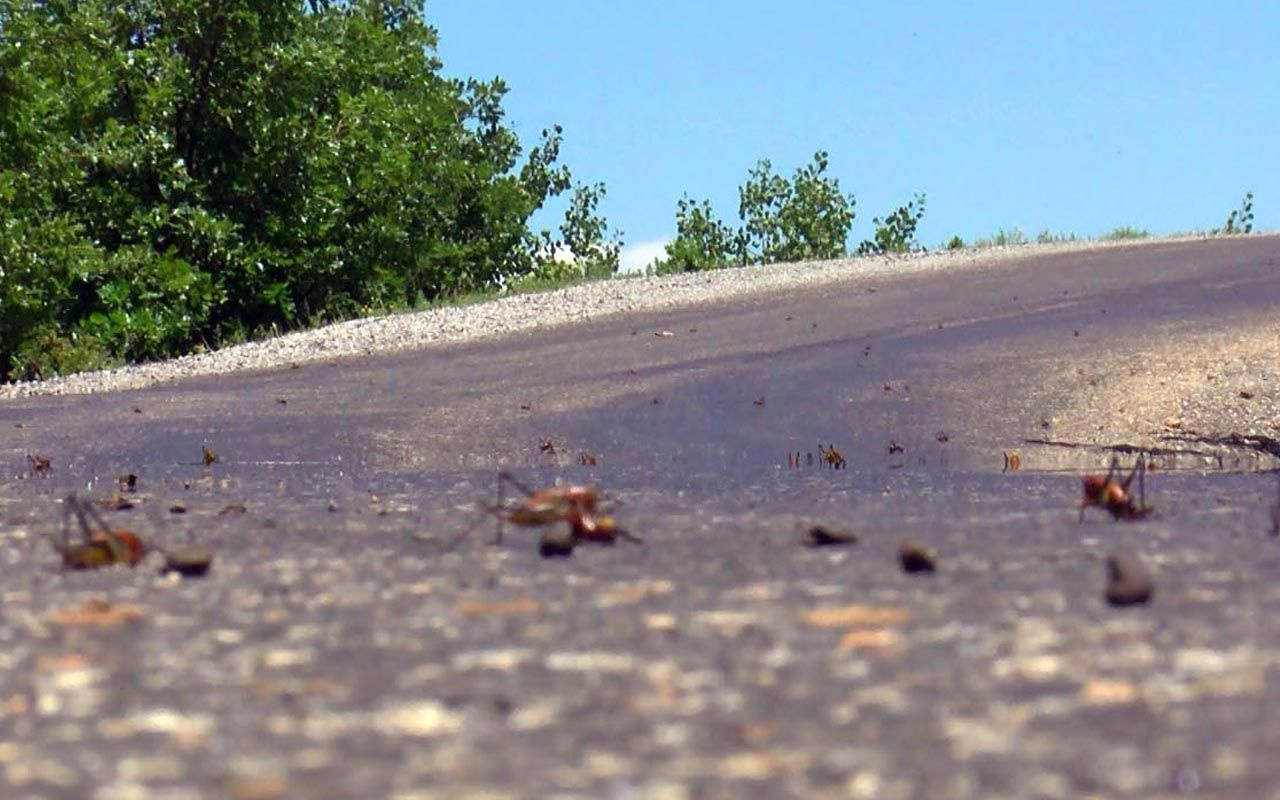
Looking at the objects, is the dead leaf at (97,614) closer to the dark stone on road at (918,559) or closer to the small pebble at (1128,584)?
the dark stone on road at (918,559)

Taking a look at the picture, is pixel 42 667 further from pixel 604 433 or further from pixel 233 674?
pixel 604 433

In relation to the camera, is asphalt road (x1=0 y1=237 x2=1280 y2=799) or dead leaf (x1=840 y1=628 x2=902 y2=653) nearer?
asphalt road (x1=0 y1=237 x2=1280 y2=799)

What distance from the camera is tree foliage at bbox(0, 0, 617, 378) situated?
23.2 m

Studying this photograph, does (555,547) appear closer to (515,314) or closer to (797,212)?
(515,314)

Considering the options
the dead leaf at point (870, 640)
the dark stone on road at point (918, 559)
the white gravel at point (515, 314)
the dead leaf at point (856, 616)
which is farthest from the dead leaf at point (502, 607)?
the white gravel at point (515, 314)

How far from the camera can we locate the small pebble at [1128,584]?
2830 mm

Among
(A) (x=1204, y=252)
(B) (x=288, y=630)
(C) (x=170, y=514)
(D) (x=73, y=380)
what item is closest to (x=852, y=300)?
(A) (x=1204, y=252)

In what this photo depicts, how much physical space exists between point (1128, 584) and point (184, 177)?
23.4 metres

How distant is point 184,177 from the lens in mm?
24969

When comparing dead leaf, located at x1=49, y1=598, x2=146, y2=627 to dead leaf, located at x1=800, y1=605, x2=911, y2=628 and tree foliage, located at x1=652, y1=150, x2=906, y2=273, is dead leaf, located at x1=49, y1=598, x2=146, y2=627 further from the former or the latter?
tree foliage, located at x1=652, y1=150, x2=906, y2=273

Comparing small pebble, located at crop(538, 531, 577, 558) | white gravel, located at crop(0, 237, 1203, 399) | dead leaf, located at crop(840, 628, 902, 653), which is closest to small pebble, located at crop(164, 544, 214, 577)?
small pebble, located at crop(538, 531, 577, 558)

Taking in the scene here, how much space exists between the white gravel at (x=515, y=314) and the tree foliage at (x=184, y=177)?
12.3 feet

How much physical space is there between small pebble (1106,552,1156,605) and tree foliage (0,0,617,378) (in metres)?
20.4

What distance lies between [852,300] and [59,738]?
691 inches
